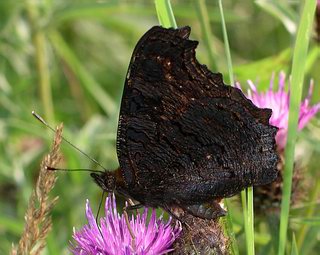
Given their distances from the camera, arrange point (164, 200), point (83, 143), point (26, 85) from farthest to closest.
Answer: point (26, 85) → point (83, 143) → point (164, 200)

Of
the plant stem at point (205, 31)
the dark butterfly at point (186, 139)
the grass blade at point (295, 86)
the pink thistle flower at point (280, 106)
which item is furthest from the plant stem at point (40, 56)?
the grass blade at point (295, 86)

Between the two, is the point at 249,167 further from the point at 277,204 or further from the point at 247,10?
the point at 247,10

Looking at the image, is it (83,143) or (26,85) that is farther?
(26,85)

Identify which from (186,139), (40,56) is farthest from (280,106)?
(40,56)

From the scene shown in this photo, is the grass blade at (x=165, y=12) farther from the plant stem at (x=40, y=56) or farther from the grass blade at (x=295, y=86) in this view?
the plant stem at (x=40, y=56)

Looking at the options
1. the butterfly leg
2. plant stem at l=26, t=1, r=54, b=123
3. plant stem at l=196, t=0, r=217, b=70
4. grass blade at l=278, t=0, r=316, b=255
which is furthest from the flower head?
plant stem at l=26, t=1, r=54, b=123

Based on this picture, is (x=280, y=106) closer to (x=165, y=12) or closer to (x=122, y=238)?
(x=165, y=12)

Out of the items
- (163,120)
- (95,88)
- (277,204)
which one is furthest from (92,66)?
(163,120)
